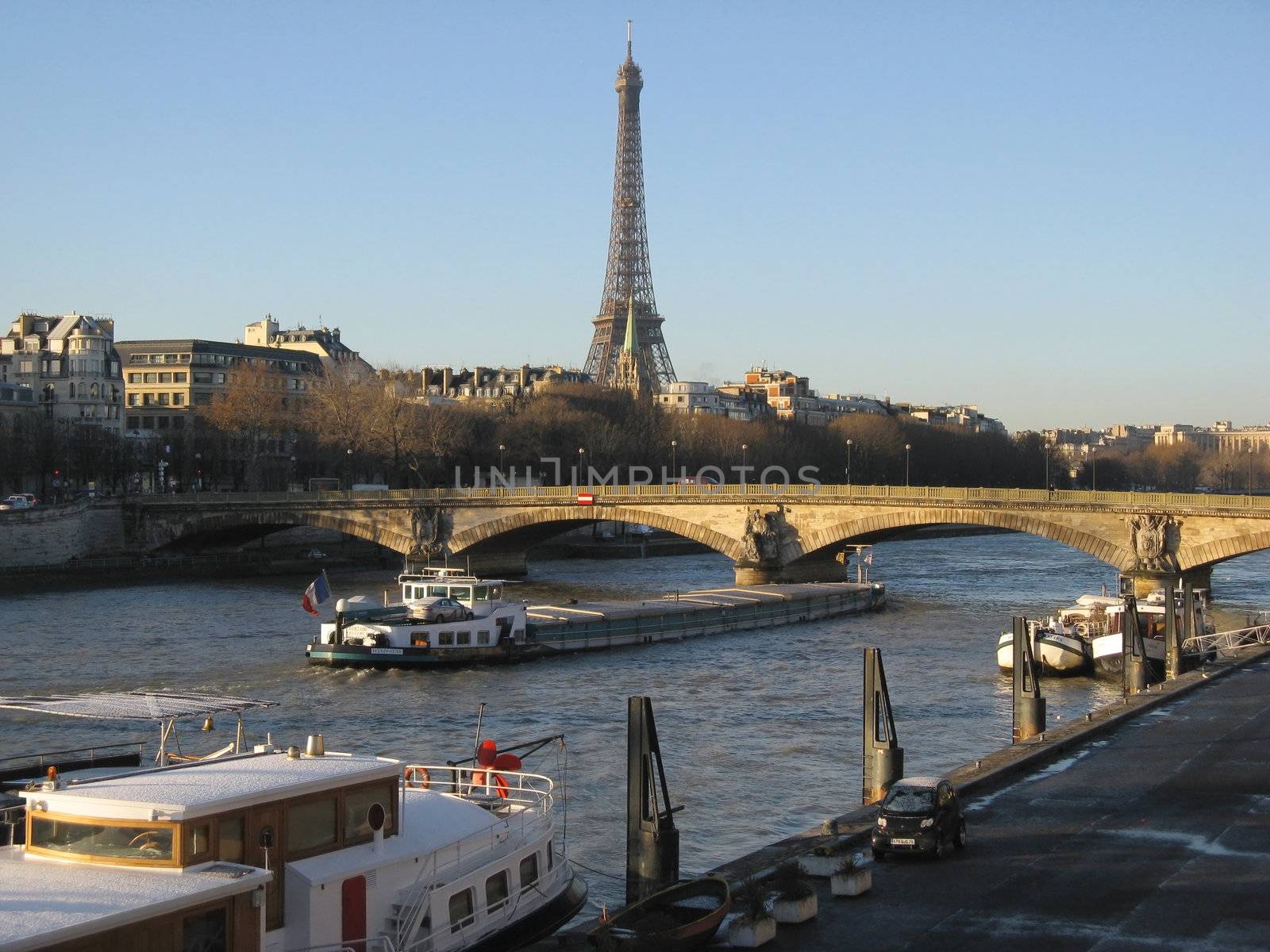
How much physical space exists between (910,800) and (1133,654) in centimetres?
1764

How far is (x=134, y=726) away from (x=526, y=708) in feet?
26.7

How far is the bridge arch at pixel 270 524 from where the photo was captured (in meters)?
74.6

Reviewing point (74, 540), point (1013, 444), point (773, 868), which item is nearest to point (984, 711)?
point (773, 868)

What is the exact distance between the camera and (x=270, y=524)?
7925cm

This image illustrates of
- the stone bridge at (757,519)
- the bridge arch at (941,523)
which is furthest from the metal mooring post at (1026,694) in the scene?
the bridge arch at (941,523)

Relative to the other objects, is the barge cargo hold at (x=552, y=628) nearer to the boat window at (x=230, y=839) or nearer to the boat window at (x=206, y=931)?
the boat window at (x=230, y=839)

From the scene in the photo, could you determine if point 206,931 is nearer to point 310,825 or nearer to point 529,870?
point 310,825

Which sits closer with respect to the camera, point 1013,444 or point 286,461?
point 286,461

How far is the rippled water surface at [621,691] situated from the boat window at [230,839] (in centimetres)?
747

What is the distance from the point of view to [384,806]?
1436cm

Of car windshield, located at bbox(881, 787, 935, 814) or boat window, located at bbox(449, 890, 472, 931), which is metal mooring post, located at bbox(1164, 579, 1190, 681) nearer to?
car windshield, located at bbox(881, 787, 935, 814)

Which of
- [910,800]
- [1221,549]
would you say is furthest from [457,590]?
[910,800]

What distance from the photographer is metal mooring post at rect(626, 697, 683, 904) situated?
57.3 feet

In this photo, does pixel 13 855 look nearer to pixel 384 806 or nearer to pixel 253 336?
pixel 384 806
